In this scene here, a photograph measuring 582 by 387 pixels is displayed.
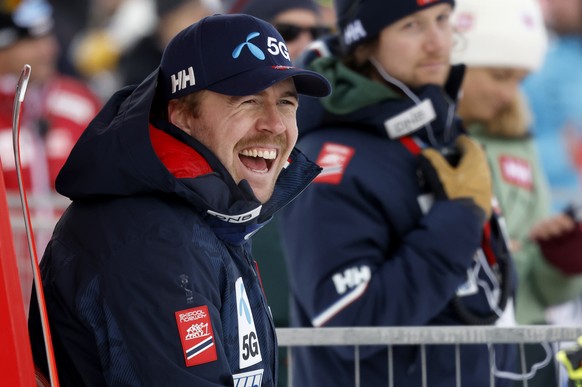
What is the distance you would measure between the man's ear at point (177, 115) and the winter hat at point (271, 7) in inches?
104

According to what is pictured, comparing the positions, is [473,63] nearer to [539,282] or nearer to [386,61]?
[539,282]

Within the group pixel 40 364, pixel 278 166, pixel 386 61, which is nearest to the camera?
pixel 40 364

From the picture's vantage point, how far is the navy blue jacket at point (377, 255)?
4047 mm

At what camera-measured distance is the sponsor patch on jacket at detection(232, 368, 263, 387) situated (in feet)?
9.59

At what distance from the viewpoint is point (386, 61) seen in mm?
4469

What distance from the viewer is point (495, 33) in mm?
5895

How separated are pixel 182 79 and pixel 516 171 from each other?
3.29 meters

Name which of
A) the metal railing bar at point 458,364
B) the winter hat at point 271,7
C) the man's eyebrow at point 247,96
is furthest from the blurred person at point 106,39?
the man's eyebrow at point 247,96

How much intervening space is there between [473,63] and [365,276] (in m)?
2.15

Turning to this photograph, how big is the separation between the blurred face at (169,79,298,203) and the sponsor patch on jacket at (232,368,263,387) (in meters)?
0.43

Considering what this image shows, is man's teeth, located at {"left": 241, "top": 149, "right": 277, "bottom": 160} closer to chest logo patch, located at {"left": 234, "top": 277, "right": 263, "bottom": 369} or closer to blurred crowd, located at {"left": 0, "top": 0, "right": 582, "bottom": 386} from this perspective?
chest logo patch, located at {"left": 234, "top": 277, "right": 263, "bottom": 369}

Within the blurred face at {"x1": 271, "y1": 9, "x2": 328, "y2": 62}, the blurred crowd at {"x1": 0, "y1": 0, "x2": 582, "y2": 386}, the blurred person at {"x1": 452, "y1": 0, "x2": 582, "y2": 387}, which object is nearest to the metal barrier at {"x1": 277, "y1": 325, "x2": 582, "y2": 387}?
the blurred crowd at {"x1": 0, "y1": 0, "x2": 582, "y2": 386}

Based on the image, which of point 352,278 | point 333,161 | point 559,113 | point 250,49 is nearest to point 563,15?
point 559,113

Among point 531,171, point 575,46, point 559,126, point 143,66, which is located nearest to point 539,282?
point 531,171
